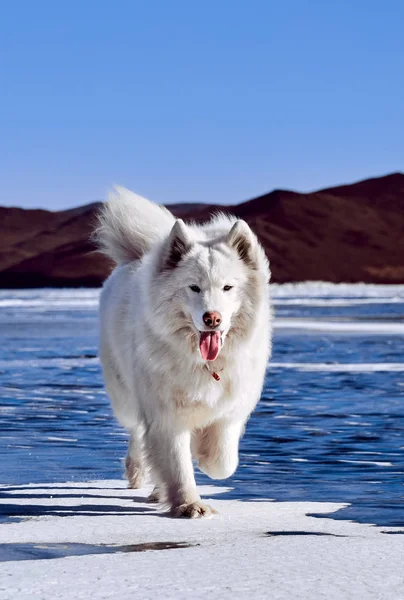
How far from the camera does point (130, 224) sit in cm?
712

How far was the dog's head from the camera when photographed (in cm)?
557

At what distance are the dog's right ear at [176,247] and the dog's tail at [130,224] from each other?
105 centimetres

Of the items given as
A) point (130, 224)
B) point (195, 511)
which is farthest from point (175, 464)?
point (130, 224)

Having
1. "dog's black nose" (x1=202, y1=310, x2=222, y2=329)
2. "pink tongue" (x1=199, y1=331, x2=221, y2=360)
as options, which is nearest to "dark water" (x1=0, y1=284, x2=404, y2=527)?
"pink tongue" (x1=199, y1=331, x2=221, y2=360)

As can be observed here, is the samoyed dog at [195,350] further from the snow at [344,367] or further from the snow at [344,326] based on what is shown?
the snow at [344,326]

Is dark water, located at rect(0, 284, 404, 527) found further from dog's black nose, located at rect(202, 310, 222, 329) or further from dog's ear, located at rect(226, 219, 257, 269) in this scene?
dog's ear, located at rect(226, 219, 257, 269)

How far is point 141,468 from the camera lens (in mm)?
6609

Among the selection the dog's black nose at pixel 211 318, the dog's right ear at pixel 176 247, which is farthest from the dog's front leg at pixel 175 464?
the dog's right ear at pixel 176 247

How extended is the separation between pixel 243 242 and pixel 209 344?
1.98 feet

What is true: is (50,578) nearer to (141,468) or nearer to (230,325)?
(230,325)

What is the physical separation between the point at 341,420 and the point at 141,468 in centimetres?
308

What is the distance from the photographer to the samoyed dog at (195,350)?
565cm

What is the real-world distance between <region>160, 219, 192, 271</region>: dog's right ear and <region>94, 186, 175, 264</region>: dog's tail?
1.05m

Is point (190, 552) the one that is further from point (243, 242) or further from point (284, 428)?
point (284, 428)
